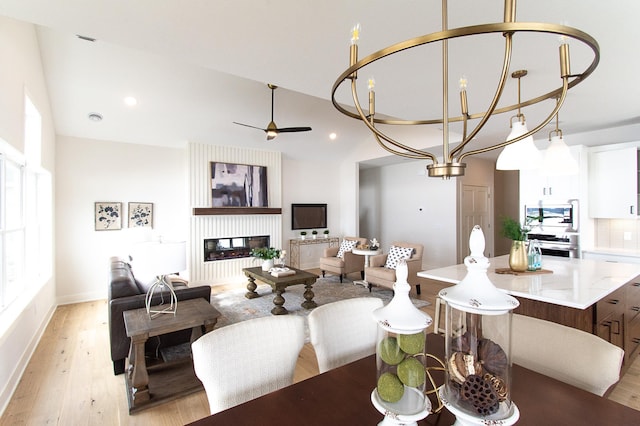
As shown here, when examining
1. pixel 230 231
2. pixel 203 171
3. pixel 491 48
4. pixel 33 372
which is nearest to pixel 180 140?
pixel 203 171

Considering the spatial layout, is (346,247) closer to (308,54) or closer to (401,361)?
(308,54)

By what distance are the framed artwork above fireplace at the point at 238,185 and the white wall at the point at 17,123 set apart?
2608mm

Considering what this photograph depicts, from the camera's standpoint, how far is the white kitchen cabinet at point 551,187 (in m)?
3.91

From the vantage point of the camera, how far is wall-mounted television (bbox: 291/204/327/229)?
7.07 metres

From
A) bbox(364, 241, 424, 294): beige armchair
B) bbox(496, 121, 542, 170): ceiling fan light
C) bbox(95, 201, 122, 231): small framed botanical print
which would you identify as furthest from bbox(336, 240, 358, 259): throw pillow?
bbox(496, 121, 542, 170): ceiling fan light

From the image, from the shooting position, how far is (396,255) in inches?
203

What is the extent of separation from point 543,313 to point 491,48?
181 cm

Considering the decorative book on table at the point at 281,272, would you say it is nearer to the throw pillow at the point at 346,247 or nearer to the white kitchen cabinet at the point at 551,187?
the throw pillow at the point at 346,247

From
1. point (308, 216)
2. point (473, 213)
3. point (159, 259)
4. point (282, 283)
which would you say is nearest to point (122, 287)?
point (159, 259)

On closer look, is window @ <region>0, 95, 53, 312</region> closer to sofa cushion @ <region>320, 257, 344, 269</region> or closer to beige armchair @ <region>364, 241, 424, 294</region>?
sofa cushion @ <region>320, 257, 344, 269</region>

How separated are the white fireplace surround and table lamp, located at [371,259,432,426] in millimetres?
5259

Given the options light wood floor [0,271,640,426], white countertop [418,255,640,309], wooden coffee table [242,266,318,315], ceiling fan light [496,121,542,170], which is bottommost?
light wood floor [0,271,640,426]

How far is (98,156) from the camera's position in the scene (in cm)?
501

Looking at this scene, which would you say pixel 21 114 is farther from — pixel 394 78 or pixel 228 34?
pixel 394 78
